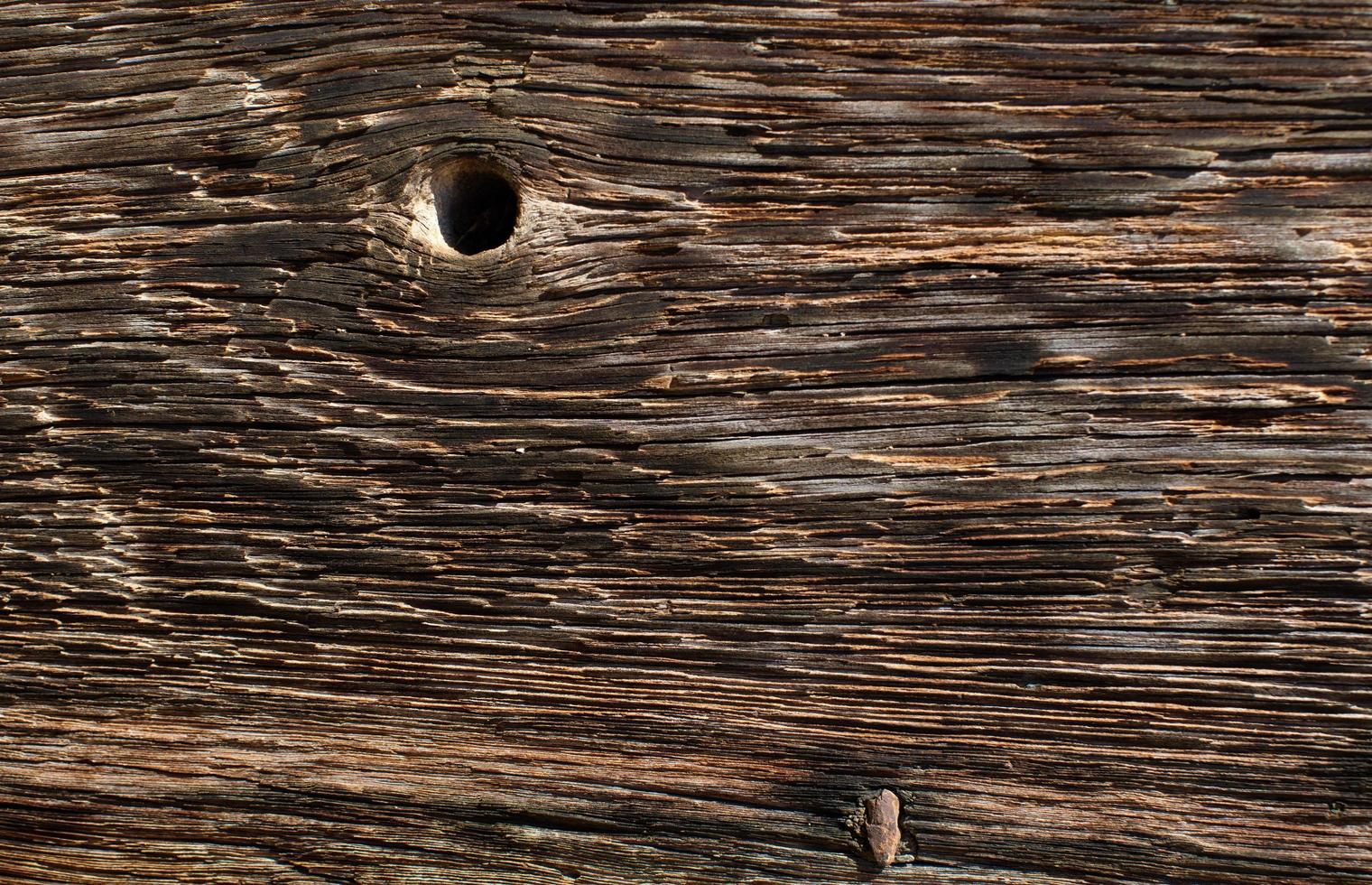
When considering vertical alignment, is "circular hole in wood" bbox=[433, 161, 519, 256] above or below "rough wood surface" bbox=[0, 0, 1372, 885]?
above

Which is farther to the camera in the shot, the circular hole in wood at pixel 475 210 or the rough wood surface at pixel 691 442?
the circular hole in wood at pixel 475 210

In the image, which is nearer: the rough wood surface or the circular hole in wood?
the rough wood surface

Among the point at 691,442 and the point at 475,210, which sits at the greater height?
the point at 475,210

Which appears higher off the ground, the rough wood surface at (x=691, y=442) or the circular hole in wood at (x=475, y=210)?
the circular hole in wood at (x=475, y=210)

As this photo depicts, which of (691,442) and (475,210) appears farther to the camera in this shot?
(475,210)
